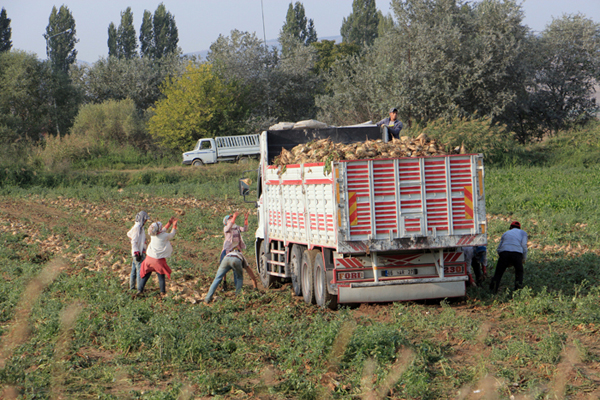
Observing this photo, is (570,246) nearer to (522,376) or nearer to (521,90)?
(522,376)

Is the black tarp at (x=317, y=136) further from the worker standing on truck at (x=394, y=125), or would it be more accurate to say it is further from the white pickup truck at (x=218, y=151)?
the white pickup truck at (x=218, y=151)

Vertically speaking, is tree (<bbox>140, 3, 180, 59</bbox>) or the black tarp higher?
tree (<bbox>140, 3, 180, 59</bbox>)

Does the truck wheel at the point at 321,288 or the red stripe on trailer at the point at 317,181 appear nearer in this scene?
the red stripe on trailer at the point at 317,181

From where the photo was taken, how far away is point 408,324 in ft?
28.2

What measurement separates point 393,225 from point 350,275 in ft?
3.54

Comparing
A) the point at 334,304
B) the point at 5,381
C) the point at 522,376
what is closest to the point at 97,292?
the point at 334,304

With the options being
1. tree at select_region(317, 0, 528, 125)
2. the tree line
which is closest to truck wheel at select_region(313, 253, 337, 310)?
the tree line

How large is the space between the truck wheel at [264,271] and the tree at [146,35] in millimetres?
69162

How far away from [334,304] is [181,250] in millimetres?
8259

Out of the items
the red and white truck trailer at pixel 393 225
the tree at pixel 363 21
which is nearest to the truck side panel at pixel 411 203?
the red and white truck trailer at pixel 393 225

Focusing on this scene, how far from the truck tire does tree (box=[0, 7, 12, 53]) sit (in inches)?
2398

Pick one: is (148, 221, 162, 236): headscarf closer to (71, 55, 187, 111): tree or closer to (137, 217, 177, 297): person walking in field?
(137, 217, 177, 297): person walking in field

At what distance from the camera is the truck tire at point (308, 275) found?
10.4m

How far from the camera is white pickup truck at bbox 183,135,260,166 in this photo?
40750mm
